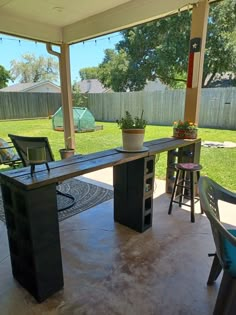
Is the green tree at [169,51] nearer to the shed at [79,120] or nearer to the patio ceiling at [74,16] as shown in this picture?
the shed at [79,120]

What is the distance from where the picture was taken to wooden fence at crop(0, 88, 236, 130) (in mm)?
5504

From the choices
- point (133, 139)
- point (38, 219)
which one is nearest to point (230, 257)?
point (38, 219)

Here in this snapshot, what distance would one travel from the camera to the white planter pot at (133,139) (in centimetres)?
203

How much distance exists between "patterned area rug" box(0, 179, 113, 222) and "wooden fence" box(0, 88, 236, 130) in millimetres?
3463

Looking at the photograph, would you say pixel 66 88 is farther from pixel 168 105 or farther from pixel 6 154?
pixel 168 105

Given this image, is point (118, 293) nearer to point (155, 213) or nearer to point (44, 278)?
point (44, 278)

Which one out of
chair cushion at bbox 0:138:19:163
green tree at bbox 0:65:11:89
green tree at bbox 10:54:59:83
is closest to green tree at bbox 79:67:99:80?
green tree at bbox 10:54:59:83

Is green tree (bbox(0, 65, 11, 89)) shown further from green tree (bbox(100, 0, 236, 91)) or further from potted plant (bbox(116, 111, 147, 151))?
potted plant (bbox(116, 111, 147, 151))

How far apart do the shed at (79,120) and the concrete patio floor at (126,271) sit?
15.0 feet

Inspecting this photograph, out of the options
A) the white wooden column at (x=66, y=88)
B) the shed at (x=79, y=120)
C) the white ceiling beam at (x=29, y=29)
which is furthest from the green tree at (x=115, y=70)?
the white ceiling beam at (x=29, y=29)

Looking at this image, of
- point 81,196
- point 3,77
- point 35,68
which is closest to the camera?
point 81,196

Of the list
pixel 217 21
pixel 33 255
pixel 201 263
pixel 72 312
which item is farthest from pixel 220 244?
pixel 217 21

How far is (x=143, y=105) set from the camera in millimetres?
6223

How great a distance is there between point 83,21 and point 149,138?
8.63ft
